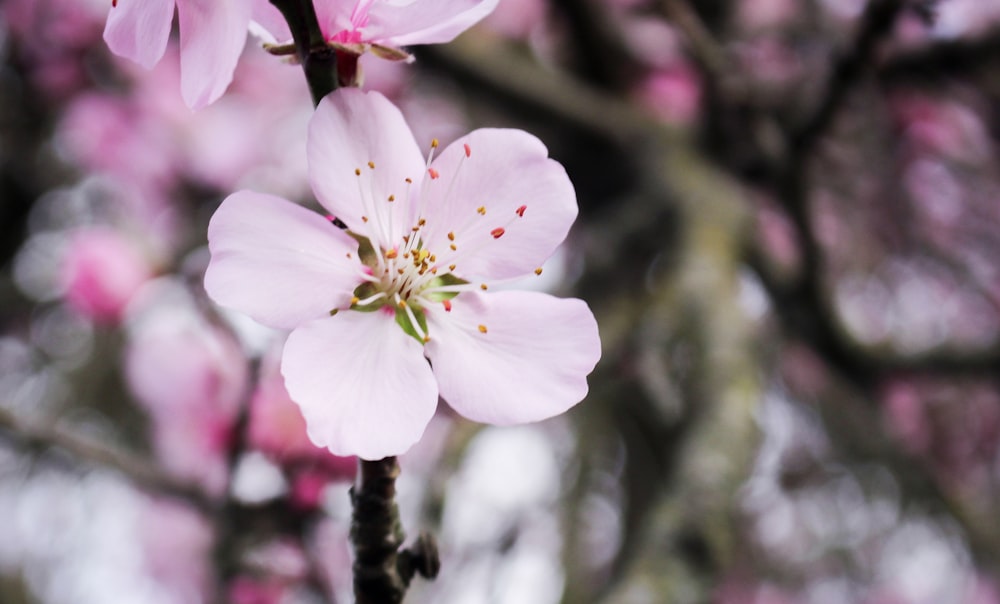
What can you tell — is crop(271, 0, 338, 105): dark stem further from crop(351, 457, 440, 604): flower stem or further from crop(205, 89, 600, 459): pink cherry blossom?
crop(351, 457, 440, 604): flower stem

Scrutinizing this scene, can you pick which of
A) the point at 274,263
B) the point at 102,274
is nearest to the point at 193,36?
the point at 274,263

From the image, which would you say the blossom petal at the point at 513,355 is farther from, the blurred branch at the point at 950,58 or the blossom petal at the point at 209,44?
the blurred branch at the point at 950,58

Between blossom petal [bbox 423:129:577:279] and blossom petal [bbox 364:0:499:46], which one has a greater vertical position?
blossom petal [bbox 364:0:499:46]

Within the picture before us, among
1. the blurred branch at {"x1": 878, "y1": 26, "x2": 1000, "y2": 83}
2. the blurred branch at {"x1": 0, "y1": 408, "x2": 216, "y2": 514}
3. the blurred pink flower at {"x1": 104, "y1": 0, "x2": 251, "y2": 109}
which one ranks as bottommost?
the blurred branch at {"x1": 0, "y1": 408, "x2": 216, "y2": 514}

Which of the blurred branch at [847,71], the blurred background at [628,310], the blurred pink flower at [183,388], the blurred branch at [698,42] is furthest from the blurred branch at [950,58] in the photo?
the blurred pink flower at [183,388]

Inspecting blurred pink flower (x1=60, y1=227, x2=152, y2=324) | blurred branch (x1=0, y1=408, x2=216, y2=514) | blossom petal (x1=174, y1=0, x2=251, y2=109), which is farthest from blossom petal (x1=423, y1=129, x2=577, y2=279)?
blurred pink flower (x1=60, y1=227, x2=152, y2=324)

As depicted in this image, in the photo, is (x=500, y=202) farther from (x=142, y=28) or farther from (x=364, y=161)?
(x=142, y=28)
